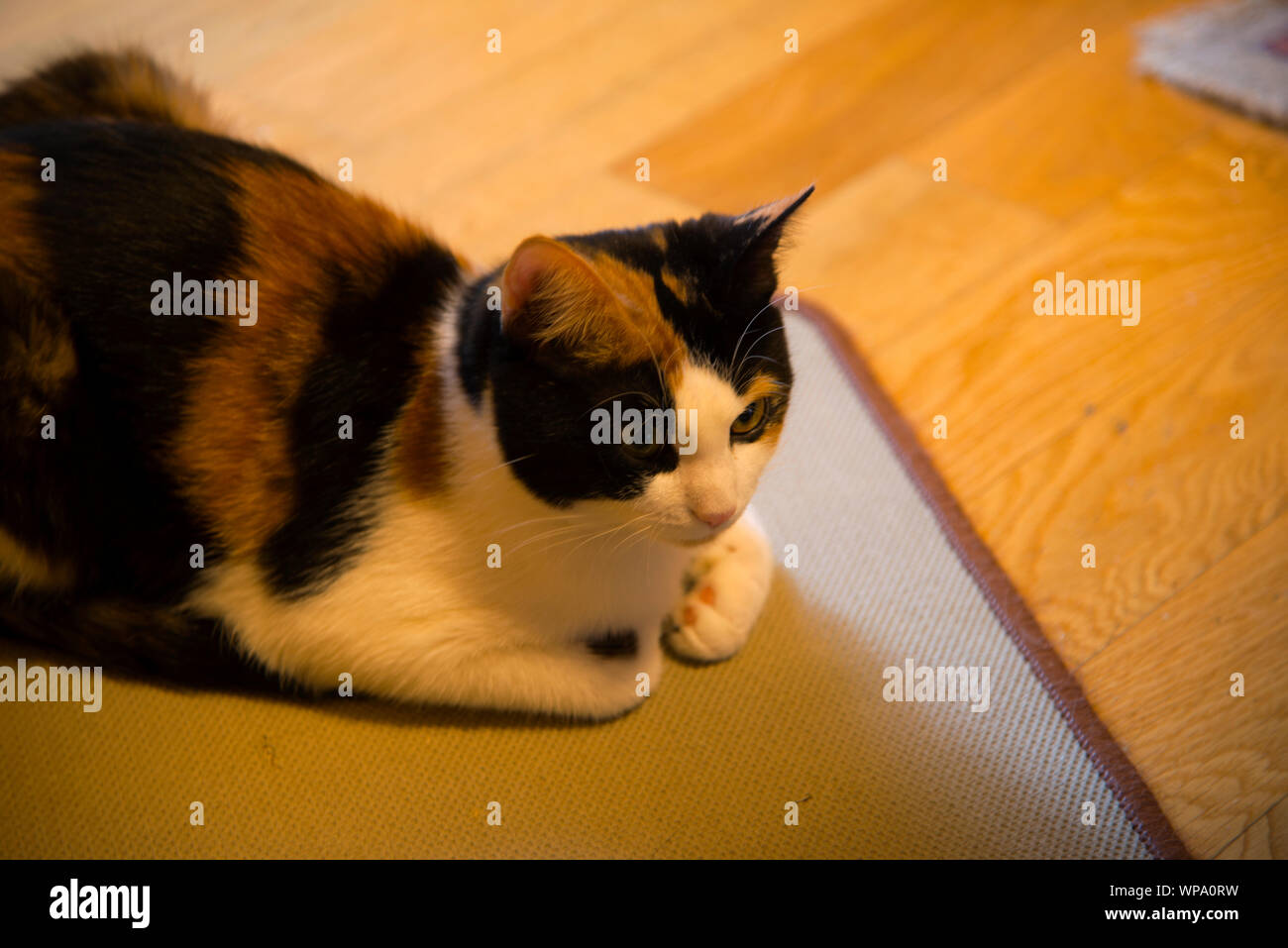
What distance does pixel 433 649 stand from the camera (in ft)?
3.60

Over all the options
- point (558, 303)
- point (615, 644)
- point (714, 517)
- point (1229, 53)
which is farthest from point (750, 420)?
point (1229, 53)

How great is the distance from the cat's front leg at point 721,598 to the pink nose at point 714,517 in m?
0.25

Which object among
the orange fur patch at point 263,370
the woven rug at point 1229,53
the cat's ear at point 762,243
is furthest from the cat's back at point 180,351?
the woven rug at point 1229,53

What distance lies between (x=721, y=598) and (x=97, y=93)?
1.12 meters

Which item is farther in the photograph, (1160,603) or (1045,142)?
(1045,142)

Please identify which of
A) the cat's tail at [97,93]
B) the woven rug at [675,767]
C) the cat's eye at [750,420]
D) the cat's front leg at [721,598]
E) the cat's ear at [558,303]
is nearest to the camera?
the cat's ear at [558,303]

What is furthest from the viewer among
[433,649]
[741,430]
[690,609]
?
[690,609]

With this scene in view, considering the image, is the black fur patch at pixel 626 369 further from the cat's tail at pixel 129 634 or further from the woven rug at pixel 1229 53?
the woven rug at pixel 1229 53

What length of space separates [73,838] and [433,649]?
455 millimetres

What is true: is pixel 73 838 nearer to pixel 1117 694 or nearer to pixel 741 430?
pixel 741 430

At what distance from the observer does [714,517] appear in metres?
0.94

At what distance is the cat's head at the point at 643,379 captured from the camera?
90cm

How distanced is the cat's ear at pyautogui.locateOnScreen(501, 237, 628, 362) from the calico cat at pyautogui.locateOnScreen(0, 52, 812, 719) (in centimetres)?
9

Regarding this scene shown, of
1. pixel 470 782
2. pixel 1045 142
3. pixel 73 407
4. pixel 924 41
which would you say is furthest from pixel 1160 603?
pixel 924 41
